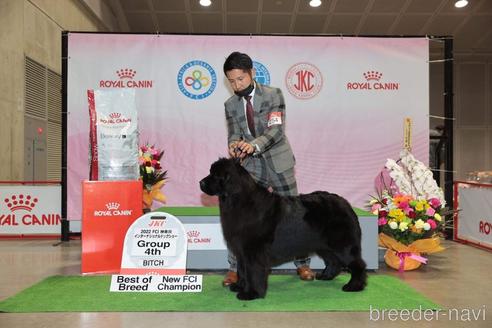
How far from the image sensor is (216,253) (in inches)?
162

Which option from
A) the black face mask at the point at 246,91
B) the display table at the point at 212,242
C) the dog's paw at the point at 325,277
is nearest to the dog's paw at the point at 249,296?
the dog's paw at the point at 325,277

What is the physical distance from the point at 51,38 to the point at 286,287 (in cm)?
636

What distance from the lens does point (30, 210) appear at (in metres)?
6.26

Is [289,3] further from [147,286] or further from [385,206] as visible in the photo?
[147,286]

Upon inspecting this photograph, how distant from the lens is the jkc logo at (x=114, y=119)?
4.05 meters

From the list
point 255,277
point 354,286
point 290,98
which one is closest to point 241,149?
point 255,277

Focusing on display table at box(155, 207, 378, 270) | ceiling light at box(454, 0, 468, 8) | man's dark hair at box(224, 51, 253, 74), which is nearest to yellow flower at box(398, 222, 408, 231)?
display table at box(155, 207, 378, 270)

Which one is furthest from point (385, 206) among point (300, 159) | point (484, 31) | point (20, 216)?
point (484, 31)

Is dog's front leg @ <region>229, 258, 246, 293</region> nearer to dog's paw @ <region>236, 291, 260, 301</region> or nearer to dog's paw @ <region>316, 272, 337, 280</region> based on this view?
dog's paw @ <region>236, 291, 260, 301</region>

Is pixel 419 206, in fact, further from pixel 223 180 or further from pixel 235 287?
pixel 223 180

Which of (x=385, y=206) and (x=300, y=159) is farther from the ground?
(x=300, y=159)

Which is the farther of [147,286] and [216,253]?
[216,253]

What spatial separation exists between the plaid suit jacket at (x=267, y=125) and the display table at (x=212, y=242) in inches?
37.6

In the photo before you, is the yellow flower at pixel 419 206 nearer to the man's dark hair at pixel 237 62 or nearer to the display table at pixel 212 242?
the display table at pixel 212 242
